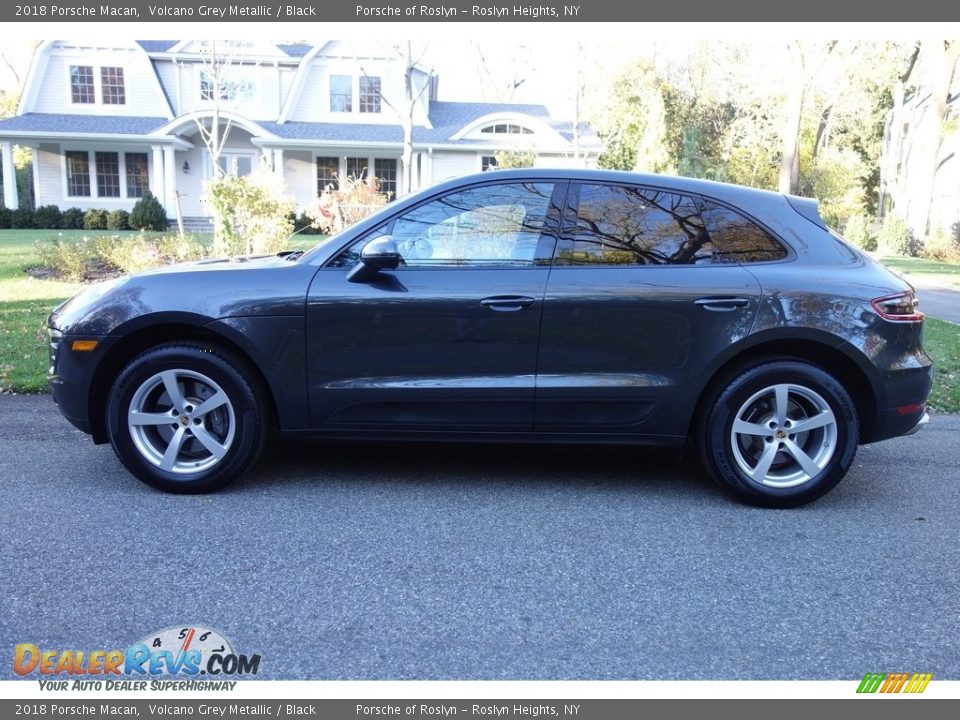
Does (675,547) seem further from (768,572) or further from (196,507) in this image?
(196,507)

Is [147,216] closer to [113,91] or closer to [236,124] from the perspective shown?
[236,124]

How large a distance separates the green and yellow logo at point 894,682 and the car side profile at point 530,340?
1.53 metres

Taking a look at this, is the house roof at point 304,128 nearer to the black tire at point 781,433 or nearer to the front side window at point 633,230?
the front side window at point 633,230

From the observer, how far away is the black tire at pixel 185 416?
417 centimetres

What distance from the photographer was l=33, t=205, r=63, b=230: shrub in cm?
2492

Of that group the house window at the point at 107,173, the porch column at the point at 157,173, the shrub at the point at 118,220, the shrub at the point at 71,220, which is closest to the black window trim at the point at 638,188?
the shrub at the point at 118,220

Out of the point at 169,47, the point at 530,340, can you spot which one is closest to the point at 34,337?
the point at 530,340

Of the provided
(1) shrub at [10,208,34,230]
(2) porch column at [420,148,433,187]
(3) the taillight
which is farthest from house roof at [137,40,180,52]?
(3) the taillight

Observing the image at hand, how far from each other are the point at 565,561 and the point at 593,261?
161 cm

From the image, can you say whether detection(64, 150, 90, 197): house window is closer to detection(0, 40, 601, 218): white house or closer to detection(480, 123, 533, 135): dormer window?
detection(0, 40, 601, 218): white house

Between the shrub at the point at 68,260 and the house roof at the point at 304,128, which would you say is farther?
the house roof at the point at 304,128

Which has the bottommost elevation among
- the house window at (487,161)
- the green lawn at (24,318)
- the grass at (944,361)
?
the green lawn at (24,318)

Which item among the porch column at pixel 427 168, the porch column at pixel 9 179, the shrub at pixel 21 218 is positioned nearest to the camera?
the shrub at pixel 21 218

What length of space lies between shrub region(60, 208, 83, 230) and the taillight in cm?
2630
